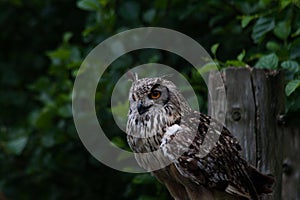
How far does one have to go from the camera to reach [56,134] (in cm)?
559

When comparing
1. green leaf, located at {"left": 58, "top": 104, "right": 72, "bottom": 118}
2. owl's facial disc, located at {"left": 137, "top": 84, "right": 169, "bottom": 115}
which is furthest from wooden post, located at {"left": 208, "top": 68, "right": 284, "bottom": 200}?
green leaf, located at {"left": 58, "top": 104, "right": 72, "bottom": 118}

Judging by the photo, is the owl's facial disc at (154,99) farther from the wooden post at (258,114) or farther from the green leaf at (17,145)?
the green leaf at (17,145)

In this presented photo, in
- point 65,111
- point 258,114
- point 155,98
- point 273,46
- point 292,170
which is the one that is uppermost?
point 273,46

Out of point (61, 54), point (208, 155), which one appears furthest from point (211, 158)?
point (61, 54)

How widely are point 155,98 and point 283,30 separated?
1265 mm

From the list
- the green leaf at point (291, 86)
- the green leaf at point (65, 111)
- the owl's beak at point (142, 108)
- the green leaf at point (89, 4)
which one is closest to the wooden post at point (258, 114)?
the green leaf at point (291, 86)

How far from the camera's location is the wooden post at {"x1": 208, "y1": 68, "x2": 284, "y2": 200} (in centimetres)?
Answer: 353

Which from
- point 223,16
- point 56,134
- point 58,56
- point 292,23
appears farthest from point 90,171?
point 292,23

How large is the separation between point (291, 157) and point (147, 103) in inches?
56.1

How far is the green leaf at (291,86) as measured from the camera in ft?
11.9

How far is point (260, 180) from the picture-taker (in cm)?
331

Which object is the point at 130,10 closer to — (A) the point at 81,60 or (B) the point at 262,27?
(A) the point at 81,60

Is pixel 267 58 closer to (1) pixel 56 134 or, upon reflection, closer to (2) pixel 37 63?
(1) pixel 56 134

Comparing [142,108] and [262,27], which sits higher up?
[262,27]
